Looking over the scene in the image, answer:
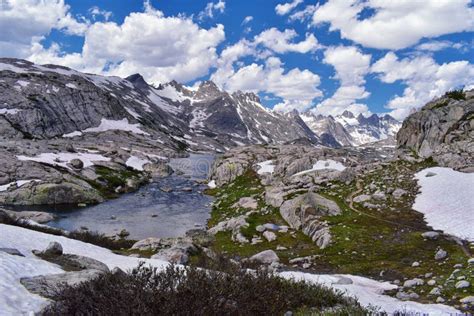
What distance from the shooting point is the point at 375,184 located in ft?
152

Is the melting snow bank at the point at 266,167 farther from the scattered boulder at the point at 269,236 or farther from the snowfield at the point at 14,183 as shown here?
the snowfield at the point at 14,183

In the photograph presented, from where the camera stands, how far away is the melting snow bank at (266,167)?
75.8 meters

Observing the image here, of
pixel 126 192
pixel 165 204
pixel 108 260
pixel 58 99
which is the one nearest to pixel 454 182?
pixel 108 260

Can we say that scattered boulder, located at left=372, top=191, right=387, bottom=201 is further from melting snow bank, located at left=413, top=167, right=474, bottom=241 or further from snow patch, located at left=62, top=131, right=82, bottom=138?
Result: snow patch, located at left=62, top=131, right=82, bottom=138

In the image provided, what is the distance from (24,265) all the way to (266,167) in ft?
216

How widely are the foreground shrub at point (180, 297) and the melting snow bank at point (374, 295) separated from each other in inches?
115

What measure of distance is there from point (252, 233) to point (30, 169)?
58.9 meters

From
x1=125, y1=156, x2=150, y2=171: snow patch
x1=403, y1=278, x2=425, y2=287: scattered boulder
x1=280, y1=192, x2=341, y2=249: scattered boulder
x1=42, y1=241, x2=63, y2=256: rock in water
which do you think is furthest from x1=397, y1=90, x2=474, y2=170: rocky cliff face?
x1=125, y1=156, x2=150, y2=171: snow patch

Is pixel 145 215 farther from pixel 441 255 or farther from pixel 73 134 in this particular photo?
pixel 73 134

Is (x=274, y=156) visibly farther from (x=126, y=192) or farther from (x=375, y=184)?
(x=375, y=184)

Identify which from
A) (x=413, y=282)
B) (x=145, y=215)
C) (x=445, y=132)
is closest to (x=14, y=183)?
(x=145, y=215)

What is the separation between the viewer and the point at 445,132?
51.3 meters

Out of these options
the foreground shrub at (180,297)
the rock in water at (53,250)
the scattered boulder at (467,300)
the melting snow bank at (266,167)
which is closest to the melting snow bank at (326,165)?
the melting snow bank at (266,167)

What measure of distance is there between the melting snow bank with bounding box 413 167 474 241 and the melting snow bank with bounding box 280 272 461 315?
37.4 ft
